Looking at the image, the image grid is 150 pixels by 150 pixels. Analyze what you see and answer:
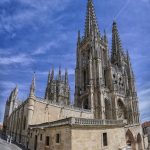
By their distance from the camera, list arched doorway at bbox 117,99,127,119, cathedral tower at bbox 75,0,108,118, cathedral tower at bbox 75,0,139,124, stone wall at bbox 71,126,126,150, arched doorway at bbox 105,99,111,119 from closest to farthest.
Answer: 1. stone wall at bbox 71,126,126,150
2. cathedral tower at bbox 75,0,108,118
3. cathedral tower at bbox 75,0,139,124
4. arched doorway at bbox 105,99,111,119
5. arched doorway at bbox 117,99,127,119

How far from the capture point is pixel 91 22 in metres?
53.3

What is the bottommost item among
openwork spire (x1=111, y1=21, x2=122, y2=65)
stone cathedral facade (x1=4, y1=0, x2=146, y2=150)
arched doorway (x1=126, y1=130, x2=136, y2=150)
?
arched doorway (x1=126, y1=130, x2=136, y2=150)

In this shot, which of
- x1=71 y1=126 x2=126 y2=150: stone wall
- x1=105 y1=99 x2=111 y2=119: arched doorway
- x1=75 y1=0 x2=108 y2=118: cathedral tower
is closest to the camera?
x1=71 y1=126 x2=126 y2=150: stone wall

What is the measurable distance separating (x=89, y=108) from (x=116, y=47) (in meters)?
29.8

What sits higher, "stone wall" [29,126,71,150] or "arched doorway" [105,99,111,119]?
"arched doorway" [105,99,111,119]

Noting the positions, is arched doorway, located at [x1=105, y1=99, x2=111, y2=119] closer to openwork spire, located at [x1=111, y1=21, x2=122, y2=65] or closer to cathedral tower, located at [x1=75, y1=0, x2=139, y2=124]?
cathedral tower, located at [x1=75, y1=0, x2=139, y2=124]

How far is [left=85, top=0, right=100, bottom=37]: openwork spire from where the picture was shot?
1972 inches

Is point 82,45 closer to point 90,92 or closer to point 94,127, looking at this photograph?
point 90,92

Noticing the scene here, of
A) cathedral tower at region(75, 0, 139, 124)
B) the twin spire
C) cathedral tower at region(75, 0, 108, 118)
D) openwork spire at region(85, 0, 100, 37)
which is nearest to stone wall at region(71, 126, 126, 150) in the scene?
cathedral tower at region(75, 0, 139, 124)

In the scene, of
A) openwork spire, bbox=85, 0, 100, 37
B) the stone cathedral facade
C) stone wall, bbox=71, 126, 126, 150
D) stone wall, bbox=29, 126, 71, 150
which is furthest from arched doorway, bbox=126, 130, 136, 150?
openwork spire, bbox=85, 0, 100, 37

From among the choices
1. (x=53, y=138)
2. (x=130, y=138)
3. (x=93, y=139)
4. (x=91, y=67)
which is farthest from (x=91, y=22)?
(x=93, y=139)

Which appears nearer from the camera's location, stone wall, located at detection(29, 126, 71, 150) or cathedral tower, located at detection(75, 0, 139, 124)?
stone wall, located at detection(29, 126, 71, 150)

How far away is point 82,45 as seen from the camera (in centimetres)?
5222

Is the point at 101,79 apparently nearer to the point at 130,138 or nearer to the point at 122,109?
the point at 122,109
